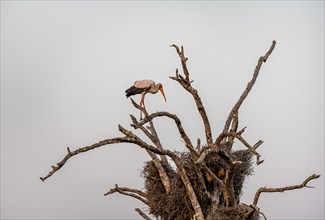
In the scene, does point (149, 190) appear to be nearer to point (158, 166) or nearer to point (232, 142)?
point (158, 166)

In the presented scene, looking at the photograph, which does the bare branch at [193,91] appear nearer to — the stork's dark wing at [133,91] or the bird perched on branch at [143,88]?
the bird perched on branch at [143,88]

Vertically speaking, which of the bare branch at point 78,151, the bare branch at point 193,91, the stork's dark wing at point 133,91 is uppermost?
the stork's dark wing at point 133,91

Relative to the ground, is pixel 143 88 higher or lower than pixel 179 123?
higher

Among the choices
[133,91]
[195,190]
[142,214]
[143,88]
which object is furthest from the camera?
[143,88]

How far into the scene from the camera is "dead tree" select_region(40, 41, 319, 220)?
13078 mm

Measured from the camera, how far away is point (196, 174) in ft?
47.8

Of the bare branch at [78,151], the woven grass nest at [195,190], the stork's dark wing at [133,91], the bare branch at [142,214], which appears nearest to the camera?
the bare branch at [78,151]

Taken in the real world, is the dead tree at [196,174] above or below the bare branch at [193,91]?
below

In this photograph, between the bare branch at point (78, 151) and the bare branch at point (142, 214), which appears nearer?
the bare branch at point (78, 151)

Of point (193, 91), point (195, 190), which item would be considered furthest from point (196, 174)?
point (193, 91)

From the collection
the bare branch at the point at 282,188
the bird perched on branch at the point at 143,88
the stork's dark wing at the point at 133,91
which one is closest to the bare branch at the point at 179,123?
the bare branch at the point at 282,188

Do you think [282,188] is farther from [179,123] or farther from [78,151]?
[78,151]

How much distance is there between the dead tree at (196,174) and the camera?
13.1 metres

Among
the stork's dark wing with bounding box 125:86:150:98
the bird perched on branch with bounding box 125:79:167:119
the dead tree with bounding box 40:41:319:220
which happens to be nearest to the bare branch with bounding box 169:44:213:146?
the dead tree with bounding box 40:41:319:220
